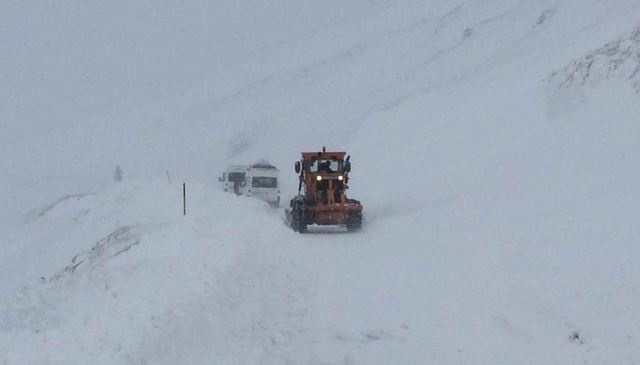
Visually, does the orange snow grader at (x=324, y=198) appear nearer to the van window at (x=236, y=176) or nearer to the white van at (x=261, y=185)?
the white van at (x=261, y=185)

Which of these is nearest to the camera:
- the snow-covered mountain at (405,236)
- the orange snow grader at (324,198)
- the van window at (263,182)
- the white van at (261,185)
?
the snow-covered mountain at (405,236)

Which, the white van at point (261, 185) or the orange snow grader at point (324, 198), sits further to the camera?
the white van at point (261, 185)

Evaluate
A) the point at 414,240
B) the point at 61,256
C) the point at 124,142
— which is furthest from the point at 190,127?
the point at 414,240

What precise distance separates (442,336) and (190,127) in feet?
197

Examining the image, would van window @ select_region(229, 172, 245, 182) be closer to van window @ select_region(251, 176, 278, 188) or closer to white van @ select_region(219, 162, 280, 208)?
white van @ select_region(219, 162, 280, 208)

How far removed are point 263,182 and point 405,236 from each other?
17707mm

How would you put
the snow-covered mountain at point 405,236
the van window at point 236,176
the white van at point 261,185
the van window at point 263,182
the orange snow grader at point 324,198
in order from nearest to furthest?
the snow-covered mountain at point 405,236 → the orange snow grader at point 324,198 → the white van at point 261,185 → the van window at point 263,182 → the van window at point 236,176

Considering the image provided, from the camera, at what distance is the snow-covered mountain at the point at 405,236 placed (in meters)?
11.5

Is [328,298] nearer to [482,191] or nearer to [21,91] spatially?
[482,191]

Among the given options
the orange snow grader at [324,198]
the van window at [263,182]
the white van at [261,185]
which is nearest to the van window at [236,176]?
the white van at [261,185]

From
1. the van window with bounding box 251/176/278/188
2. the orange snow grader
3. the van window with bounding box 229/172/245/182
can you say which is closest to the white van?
the van window with bounding box 251/176/278/188

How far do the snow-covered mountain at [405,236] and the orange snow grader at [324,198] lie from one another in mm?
732

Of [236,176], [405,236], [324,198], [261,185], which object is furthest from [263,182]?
[405,236]

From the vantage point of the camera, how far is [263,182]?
38.0 metres
